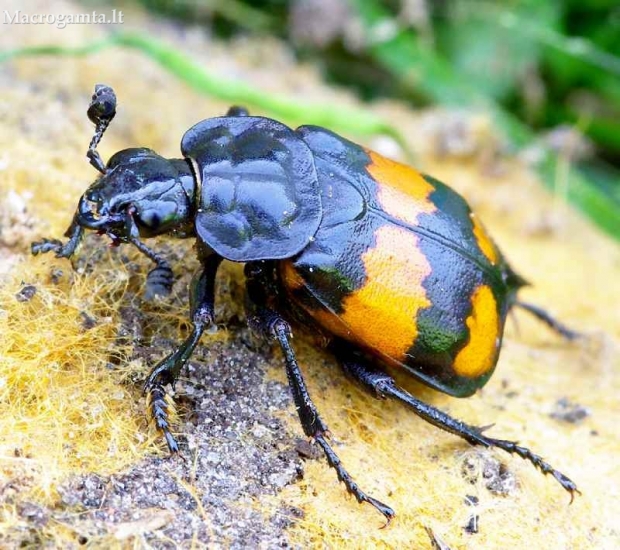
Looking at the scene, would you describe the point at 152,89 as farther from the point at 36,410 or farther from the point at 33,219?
the point at 36,410

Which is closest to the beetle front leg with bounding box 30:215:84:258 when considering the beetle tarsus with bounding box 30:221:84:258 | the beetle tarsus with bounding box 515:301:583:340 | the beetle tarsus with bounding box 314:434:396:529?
the beetle tarsus with bounding box 30:221:84:258

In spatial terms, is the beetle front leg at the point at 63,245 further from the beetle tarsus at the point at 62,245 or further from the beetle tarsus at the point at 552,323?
the beetle tarsus at the point at 552,323

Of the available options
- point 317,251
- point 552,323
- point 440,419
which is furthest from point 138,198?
point 552,323

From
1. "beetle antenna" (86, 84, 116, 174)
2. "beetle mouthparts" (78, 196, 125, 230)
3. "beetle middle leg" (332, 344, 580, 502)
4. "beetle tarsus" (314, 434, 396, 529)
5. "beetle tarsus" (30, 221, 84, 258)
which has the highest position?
"beetle antenna" (86, 84, 116, 174)

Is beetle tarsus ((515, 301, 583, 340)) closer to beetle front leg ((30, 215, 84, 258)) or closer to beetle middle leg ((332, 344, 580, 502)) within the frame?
beetle middle leg ((332, 344, 580, 502))

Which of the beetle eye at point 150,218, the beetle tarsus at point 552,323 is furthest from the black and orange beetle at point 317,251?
the beetle tarsus at point 552,323

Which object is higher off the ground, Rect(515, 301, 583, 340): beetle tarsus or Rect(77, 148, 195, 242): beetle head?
Rect(77, 148, 195, 242): beetle head
